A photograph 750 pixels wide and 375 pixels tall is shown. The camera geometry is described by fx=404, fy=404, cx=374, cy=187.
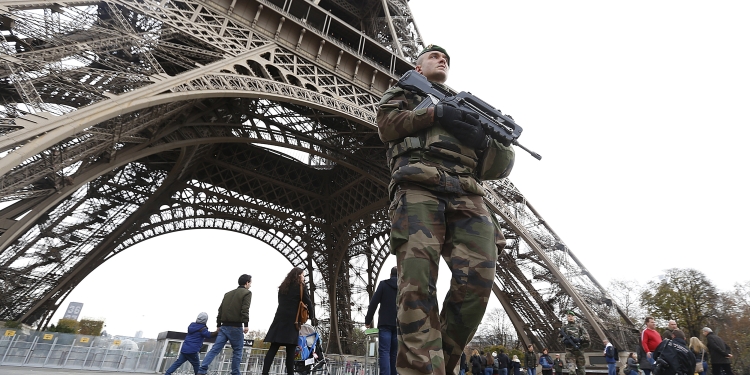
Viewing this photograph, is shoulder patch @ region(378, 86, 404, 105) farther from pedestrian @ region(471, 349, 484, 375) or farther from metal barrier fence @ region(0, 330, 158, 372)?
pedestrian @ region(471, 349, 484, 375)

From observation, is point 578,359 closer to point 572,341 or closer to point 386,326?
point 572,341

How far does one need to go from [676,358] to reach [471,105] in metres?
4.86

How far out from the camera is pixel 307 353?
6.54 metres

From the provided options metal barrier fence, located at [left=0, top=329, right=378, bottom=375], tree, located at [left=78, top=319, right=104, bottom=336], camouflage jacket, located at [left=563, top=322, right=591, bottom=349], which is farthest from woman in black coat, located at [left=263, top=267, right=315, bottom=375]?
tree, located at [left=78, top=319, right=104, bottom=336]

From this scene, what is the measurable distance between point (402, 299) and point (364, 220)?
64.9 feet

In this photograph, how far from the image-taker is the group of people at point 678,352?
503cm

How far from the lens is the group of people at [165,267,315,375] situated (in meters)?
4.77

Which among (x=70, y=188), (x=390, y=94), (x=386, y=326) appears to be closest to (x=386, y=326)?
(x=386, y=326)

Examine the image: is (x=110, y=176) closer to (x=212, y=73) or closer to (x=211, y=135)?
(x=211, y=135)

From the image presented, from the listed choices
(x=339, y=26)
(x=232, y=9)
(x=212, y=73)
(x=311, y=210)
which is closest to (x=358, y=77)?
(x=339, y=26)

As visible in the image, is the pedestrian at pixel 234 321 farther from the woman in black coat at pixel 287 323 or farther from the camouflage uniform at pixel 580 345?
the camouflage uniform at pixel 580 345

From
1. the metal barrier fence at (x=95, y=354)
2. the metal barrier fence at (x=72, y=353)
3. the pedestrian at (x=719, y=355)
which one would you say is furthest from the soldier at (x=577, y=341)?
the metal barrier fence at (x=72, y=353)

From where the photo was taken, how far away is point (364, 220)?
70.6 ft

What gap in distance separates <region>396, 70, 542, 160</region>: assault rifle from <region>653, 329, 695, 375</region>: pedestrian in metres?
4.47
